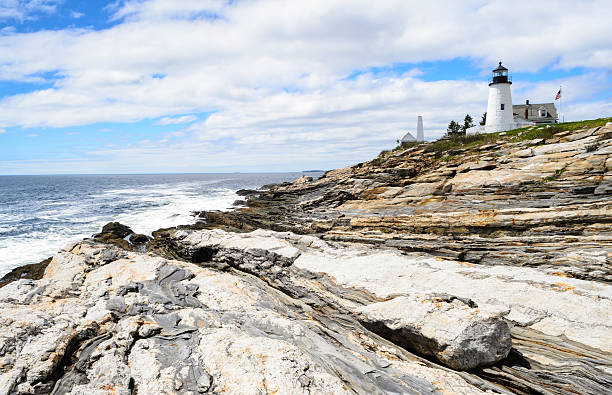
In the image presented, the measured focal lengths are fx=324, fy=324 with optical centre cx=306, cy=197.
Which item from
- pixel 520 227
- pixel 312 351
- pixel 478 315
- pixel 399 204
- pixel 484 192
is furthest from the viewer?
pixel 399 204

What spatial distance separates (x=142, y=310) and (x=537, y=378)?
11009 mm

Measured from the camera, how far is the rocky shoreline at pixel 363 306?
A: 6934mm

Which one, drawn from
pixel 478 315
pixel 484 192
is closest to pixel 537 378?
pixel 478 315

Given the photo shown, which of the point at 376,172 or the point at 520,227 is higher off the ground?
the point at 376,172

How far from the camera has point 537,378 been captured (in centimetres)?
826

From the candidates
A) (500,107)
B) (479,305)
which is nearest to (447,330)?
(479,305)

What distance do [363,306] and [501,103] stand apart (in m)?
44.5

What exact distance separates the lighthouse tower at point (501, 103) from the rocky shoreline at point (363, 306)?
22.3m

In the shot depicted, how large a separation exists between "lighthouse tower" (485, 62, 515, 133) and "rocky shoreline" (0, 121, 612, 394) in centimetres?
2229

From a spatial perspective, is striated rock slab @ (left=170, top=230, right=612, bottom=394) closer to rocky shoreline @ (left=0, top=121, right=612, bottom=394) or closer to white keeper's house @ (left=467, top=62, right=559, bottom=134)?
rocky shoreline @ (left=0, top=121, right=612, bottom=394)

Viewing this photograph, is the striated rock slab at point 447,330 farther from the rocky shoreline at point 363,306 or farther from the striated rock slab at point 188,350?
the striated rock slab at point 188,350

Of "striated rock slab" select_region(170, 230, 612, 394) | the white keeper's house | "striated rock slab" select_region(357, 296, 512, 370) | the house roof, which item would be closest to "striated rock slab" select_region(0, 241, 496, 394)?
"striated rock slab" select_region(357, 296, 512, 370)

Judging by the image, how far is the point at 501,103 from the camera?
4425cm

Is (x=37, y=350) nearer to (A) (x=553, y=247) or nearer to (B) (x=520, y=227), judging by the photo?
(A) (x=553, y=247)
